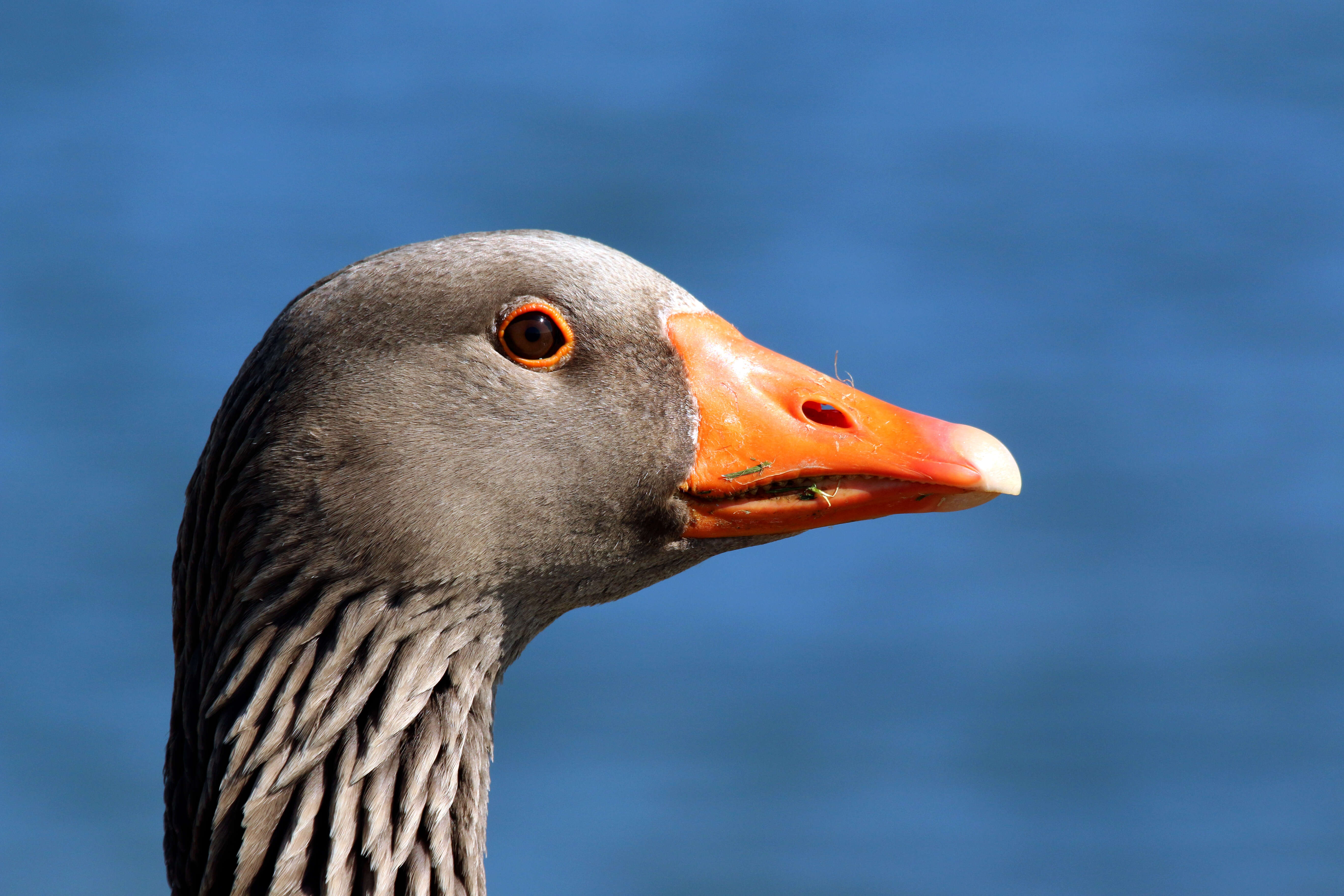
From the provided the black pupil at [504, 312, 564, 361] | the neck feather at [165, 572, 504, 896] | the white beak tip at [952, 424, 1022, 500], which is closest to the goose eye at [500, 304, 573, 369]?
the black pupil at [504, 312, 564, 361]

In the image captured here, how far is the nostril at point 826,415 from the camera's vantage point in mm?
3104

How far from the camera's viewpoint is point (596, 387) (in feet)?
10.1

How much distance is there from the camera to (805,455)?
9.96 feet

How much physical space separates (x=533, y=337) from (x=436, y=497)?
0.45 m

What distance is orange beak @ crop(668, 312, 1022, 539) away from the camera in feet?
9.96

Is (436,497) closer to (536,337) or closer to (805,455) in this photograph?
(536,337)

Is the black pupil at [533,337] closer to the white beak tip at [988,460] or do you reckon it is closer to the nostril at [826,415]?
the nostril at [826,415]

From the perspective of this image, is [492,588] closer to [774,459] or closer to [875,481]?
[774,459]

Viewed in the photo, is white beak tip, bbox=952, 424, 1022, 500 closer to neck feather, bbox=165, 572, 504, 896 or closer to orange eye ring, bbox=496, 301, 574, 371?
orange eye ring, bbox=496, 301, 574, 371

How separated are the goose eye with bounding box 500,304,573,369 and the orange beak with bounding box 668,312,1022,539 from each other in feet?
0.94

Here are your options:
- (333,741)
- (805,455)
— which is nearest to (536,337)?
(805,455)

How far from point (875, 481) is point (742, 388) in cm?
41

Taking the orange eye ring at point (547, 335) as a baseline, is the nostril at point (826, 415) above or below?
below

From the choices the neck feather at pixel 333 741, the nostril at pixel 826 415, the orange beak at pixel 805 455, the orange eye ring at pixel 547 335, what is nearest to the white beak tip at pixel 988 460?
the orange beak at pixel 805 455
